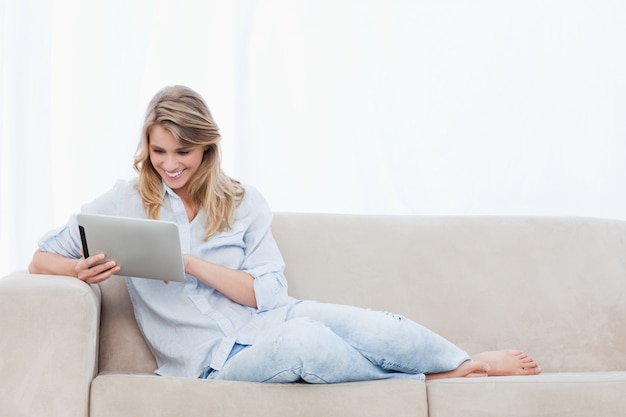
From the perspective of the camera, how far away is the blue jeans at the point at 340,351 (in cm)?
178

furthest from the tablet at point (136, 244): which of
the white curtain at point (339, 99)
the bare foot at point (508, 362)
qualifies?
the white curtain at point (339, 99)

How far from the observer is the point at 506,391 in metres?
1.85

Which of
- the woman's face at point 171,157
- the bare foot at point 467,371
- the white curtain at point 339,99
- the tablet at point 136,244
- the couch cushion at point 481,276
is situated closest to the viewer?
the tablet at point 136,244

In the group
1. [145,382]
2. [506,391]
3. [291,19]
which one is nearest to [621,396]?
[506,391]

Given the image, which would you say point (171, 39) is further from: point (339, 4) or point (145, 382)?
point (145, 382)

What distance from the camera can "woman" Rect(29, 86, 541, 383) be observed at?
6.48 ft

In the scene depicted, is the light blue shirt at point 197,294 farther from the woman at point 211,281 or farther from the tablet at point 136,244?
the tablet at point 136,244

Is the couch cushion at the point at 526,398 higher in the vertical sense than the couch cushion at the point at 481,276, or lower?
lower

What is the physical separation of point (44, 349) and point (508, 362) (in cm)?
119

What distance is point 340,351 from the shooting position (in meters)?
1.82

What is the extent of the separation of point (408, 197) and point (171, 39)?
1069 mm

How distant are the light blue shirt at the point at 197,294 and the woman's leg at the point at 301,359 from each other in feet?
0.72

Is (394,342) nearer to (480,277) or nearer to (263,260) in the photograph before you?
(263,260)

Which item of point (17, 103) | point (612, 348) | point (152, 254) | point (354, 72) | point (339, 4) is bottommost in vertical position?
point (612, 348)
